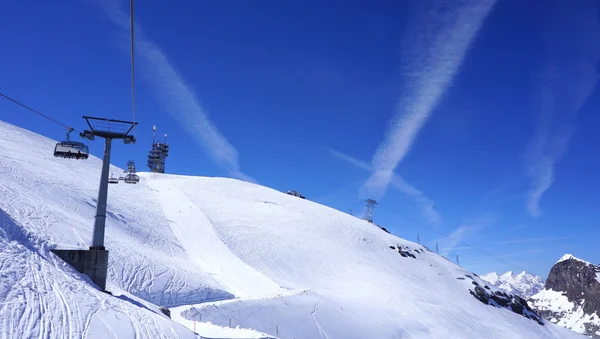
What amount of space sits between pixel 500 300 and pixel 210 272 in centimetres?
5900

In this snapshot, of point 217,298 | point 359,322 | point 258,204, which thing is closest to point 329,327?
A: point 359,322

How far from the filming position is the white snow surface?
13469 mm

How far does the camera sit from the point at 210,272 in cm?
3719

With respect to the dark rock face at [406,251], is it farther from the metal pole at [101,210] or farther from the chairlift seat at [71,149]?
the chairlift seat at [71,149]

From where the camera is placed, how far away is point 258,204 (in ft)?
264

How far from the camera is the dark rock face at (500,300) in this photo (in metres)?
68.3

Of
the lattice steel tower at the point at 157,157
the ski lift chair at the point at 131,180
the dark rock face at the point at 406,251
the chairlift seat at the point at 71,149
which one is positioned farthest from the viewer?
the lattice steel tower at the point at 157,157

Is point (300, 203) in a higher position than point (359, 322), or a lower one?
higher

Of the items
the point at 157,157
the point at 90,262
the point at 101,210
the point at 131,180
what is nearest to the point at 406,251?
the point at 131,180

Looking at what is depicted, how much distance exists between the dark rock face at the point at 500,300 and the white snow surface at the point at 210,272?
1.82m

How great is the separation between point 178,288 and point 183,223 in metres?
26.0

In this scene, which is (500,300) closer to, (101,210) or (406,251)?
(406,251)

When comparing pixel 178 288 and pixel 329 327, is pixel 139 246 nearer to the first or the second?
pixel 178 288

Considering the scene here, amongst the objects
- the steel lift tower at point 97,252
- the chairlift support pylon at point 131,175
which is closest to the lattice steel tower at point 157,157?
the chairlift support pylon at point 131,175
